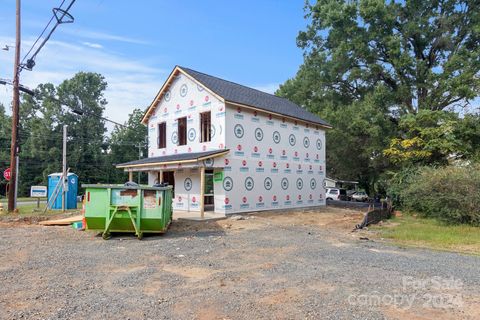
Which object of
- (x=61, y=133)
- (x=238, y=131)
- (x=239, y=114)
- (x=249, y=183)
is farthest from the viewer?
(x=61, y=133)

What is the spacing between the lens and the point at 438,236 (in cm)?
1142

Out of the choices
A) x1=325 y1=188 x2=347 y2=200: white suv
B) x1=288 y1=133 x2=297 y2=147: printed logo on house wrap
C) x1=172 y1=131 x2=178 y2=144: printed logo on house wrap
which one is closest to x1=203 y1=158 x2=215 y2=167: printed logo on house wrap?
x1=172 y1=131 x2=178 y2=144: printed logo on house wrap

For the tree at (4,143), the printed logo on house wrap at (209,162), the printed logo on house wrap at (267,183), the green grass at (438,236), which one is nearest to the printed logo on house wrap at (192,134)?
the printed logo on house wrap at (209,162)

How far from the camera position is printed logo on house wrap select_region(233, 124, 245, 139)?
57.4ft

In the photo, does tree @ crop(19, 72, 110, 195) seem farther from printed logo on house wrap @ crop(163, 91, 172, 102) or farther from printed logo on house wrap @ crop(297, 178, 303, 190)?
printed logo on house wrap @ crop(297, 178, 303, 190)

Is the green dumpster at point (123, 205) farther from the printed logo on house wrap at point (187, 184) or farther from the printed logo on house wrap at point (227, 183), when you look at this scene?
the printed logo on house wrap at point (187, 184)

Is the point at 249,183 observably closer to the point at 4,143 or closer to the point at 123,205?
the point at 123,205

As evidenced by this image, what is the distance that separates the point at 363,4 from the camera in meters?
24.5

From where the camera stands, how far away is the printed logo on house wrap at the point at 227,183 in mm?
16828

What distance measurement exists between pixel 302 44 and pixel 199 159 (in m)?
18.8

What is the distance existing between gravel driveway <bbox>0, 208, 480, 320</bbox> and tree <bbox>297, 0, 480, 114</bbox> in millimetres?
17432

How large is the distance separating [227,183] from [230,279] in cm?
1064

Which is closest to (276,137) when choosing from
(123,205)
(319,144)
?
(319,144)

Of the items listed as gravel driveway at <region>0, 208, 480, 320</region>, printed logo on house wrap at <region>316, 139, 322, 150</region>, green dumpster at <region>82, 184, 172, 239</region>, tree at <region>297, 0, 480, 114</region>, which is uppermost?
tree at <region>297, 0, 480, 114</region>
